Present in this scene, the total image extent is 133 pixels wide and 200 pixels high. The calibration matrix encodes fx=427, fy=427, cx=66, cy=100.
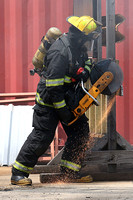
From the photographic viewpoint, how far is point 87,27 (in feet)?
14.6

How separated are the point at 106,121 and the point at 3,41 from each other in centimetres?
323

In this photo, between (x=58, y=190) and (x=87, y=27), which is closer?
(x=58, y=190)

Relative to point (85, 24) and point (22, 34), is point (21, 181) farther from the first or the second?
point (22, 34)

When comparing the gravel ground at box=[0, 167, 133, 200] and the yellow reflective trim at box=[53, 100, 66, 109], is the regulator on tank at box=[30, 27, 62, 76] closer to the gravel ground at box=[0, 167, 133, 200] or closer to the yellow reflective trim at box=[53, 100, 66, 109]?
the yellow reflective trim at box=[53, 100, 66, 109]

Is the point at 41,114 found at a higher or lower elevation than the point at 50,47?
lower

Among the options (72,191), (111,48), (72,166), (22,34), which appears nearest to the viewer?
(72,191)

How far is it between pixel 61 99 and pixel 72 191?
3.11ft

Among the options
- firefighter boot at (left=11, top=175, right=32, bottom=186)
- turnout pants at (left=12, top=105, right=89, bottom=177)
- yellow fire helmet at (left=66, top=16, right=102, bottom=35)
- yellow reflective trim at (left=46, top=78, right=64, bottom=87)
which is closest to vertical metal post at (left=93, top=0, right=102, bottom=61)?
yellow fire helmet at (left=66, top=16, right=102, bottom=35)

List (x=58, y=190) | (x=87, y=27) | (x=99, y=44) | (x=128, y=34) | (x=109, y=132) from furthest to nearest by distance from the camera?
(x=128, y=34) → (x=99, y=44) → (x=109, y=132) → (x=87, y=27) → (x=58, y=190)

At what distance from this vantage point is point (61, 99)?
434cm

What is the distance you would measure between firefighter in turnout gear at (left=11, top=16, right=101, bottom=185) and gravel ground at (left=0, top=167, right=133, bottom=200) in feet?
0.85

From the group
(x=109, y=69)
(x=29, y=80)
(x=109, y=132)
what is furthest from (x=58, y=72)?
(x=29, y=80)

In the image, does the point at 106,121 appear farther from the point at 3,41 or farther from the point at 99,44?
the point at 3,41

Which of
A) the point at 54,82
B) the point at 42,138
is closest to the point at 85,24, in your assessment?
the point at 54,82
